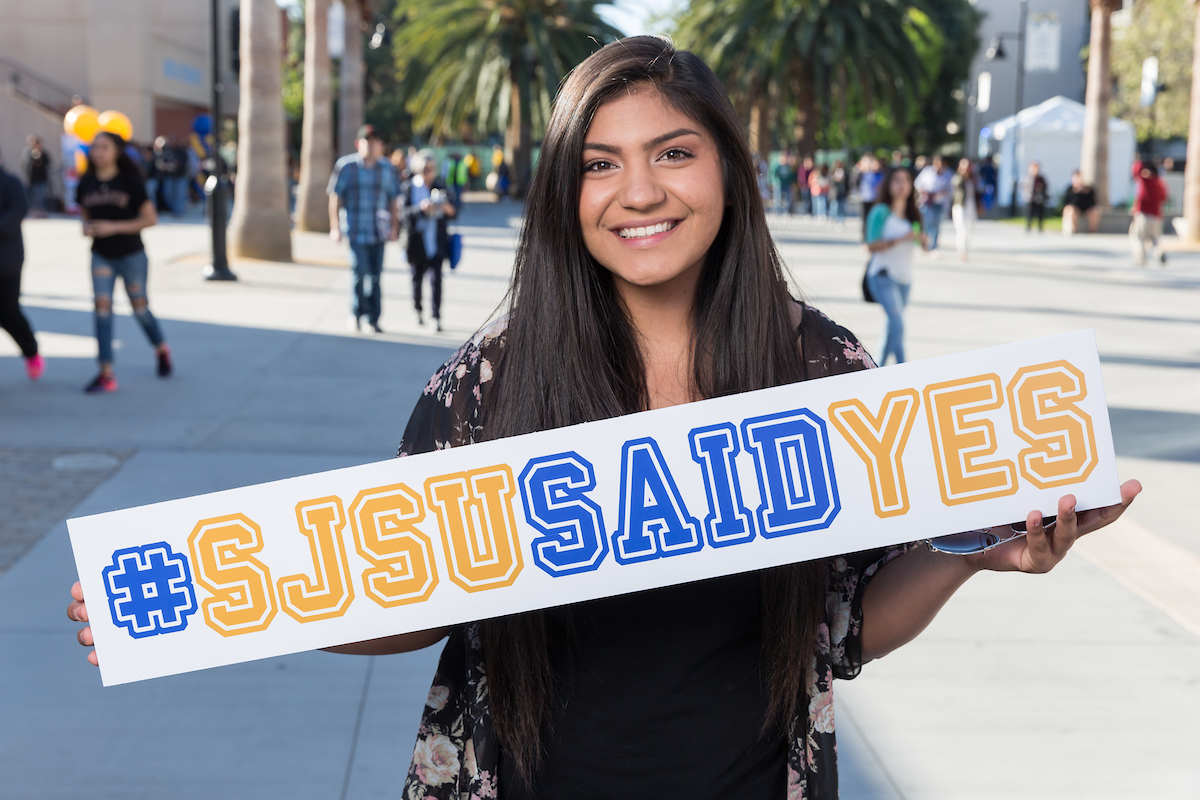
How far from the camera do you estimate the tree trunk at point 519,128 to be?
35375 mm

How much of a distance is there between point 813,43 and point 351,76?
15.7 m

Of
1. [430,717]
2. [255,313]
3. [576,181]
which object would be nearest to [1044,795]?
[430,717]

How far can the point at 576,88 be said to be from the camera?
1846mm

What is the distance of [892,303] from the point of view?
31.0 ft

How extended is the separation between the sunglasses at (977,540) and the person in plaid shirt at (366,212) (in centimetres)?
1036

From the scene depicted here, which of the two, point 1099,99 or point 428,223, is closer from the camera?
point 428,223

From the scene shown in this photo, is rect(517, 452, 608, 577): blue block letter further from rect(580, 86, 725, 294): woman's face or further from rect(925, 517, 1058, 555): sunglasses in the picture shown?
rect(925, 517, 1058, 555): sunglasses

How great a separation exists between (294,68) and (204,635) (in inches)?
2455

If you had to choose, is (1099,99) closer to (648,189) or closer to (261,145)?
(261,145)

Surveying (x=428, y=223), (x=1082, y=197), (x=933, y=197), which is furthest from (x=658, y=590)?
(x=1082, y=197)

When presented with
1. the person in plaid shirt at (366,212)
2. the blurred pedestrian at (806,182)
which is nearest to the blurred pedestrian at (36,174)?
the person in plaid shirt at (366,212)

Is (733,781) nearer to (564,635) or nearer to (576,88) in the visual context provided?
(564,635)

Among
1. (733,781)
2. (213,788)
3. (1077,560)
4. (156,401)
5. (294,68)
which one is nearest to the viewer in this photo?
(733,781)

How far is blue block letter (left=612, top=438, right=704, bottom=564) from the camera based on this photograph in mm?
1835
